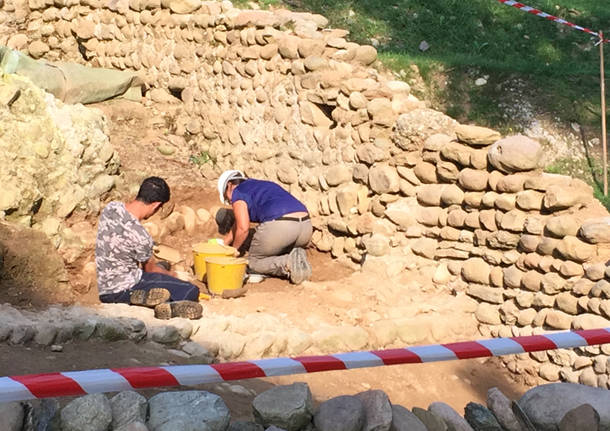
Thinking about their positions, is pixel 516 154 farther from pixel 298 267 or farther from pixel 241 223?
pixel 241 223

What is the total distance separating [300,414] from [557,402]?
50.2 inches

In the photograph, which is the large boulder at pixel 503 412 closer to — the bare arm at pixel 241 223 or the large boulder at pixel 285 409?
the large boulder at pixel 285 409

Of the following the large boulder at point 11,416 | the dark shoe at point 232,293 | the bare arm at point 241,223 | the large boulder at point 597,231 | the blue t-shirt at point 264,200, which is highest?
the large boulder at point 11,416

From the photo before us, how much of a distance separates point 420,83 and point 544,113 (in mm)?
1634

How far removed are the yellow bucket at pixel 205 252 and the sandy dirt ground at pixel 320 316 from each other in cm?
41

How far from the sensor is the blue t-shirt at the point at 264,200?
23.5ft

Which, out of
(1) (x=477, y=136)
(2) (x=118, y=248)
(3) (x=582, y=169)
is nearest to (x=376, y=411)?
(2) (x=118, y=248)

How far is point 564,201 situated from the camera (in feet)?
19.3

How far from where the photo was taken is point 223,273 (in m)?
6.57

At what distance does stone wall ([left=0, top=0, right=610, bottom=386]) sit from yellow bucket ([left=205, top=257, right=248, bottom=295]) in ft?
3.83

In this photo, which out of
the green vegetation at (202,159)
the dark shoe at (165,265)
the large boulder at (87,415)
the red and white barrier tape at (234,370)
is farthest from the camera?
the green vegetation at (202,159)

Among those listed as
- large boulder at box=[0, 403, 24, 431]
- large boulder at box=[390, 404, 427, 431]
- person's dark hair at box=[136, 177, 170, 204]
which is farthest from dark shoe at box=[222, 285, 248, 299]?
large boulder at box=[0, 403, 24, 431]

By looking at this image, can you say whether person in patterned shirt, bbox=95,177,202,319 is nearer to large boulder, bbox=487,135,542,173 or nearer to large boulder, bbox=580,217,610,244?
large boulder, bbox=487,135,542,173

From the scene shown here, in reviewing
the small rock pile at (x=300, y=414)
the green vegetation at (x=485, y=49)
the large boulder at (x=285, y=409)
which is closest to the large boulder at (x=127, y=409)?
the small rock pile at (x=300, y=414)
